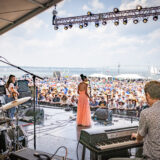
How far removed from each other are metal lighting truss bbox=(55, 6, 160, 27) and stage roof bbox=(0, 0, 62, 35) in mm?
4323

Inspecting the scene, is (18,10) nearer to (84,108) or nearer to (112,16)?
(84,108)

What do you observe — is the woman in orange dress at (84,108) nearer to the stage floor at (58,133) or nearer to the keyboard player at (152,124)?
the stage floor at (58,133)

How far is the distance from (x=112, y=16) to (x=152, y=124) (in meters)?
7.29

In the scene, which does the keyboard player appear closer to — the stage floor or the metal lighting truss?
the stage floor

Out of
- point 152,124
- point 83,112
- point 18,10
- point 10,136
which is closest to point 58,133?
point 83,112

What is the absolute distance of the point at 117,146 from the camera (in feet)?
6.48

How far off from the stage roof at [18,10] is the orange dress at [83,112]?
2.64 m

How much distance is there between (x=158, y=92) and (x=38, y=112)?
4.81m

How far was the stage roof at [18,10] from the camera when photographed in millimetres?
4043

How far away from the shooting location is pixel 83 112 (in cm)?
542

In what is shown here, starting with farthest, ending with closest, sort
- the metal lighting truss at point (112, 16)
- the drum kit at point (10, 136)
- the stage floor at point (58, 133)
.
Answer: the metal lighting truss at point (112, 16) → the stage floor at point (58, 133) → the drum kit at point (10, 136)

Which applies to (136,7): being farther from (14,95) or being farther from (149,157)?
(149,157)

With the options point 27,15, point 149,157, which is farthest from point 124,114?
point 149,157

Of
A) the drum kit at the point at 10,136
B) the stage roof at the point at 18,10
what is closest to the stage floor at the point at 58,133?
the drum kit at the point at 10,136
